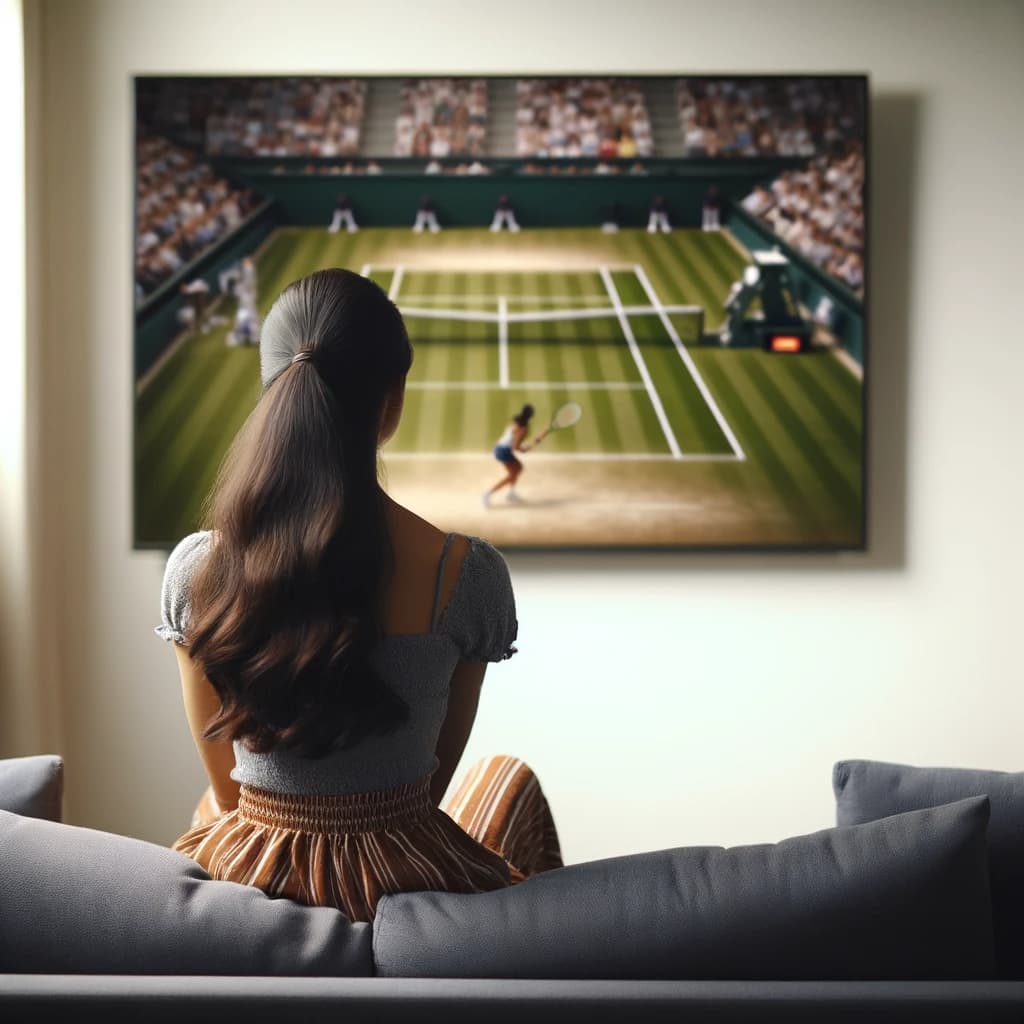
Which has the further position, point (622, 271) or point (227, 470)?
point (622, 271)

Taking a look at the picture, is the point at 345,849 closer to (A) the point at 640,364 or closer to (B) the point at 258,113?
(A) the point at 640,364

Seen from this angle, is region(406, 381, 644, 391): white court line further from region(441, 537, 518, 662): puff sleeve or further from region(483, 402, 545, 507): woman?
region(441, 537, 518, 662): puff sleeve

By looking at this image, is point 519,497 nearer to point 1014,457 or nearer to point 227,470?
point 1014,457

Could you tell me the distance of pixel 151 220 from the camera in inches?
120

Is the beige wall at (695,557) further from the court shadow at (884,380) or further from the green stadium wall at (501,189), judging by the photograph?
the green stadium wall at (501,189)

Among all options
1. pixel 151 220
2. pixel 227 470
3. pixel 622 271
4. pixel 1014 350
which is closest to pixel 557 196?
pixel 622 271

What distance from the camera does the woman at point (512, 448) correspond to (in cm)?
308

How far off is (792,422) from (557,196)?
2.95ft

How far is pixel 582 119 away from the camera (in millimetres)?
3068

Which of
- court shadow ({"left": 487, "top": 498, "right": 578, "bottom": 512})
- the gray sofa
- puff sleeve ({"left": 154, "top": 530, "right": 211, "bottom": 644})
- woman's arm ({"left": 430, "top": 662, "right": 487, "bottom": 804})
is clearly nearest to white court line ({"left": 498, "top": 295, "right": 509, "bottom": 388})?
court shadow ({"left": 487, "top": 498, "right": 578, "bottom": 512})

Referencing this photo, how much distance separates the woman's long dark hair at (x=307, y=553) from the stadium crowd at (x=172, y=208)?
71.6 inches

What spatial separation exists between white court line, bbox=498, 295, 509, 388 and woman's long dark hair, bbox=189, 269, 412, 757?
5.58 ft

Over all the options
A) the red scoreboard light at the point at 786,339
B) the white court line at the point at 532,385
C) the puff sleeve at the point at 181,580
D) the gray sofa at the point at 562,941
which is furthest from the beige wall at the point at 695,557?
the gray sofa at the point at 562,941

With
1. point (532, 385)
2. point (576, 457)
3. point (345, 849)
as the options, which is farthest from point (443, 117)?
point (345, 849)
